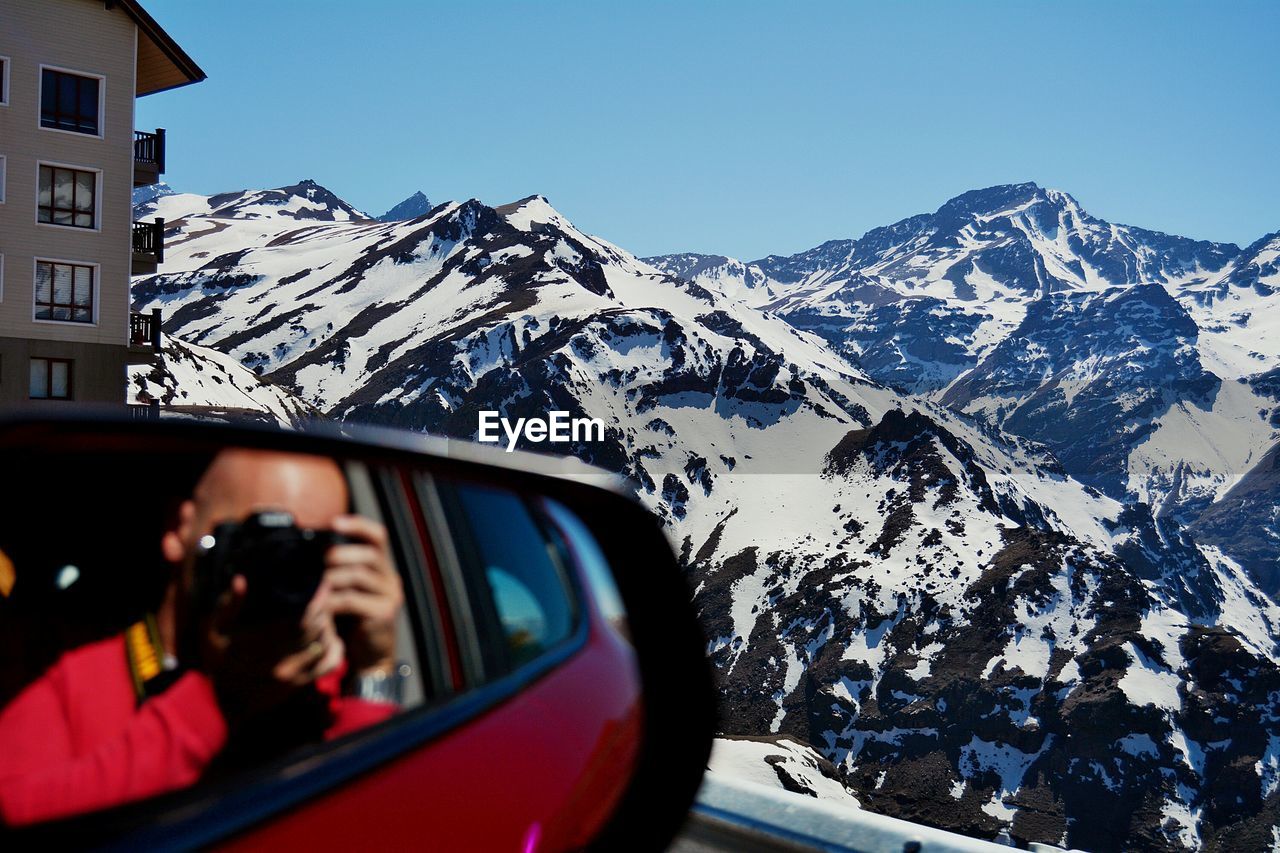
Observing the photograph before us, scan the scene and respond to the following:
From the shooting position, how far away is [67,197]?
3859 centimetres

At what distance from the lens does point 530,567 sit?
7.47 ft

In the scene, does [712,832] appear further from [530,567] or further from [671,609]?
[530,567]

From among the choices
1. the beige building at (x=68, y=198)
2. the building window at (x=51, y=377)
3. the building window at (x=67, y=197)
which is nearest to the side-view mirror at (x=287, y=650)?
the beige building at (x=68, y=198)

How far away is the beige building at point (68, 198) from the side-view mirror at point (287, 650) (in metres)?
37.7

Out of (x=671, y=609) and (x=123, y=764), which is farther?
(x=671, y=609)

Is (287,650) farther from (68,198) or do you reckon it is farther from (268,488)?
(68,198)

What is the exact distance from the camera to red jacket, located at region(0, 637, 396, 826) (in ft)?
4.10

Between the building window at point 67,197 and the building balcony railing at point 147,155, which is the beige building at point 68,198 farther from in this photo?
the building balcony railing at point 147,155

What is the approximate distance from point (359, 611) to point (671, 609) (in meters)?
1.08

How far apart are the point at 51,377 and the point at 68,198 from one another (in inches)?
235

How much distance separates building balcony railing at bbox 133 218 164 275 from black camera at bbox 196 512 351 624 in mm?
42835

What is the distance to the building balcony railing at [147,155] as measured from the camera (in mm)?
41719

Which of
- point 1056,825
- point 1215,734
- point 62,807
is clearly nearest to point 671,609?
point 62,807

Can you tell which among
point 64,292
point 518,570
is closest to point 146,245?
point 64,292
